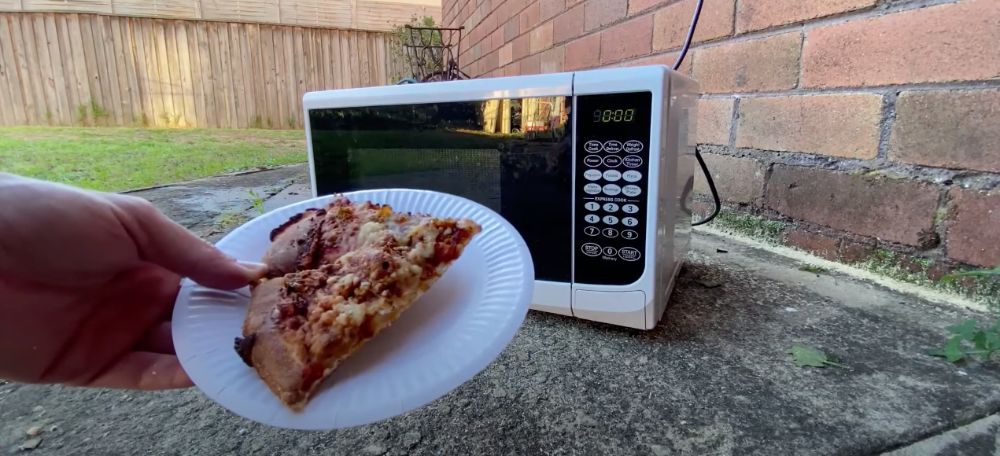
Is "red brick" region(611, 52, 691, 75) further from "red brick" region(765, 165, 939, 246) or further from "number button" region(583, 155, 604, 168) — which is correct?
"number button" region(583, 155, 604, 168)

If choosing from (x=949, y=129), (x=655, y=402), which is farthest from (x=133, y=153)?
(x=949, y=129)

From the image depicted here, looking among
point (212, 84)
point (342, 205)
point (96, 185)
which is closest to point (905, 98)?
point (342, 205)

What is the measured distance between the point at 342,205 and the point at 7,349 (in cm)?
34

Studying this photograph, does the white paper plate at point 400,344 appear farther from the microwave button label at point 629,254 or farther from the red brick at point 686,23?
the red brick at point 686,23

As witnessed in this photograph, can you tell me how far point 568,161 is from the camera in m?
0.65

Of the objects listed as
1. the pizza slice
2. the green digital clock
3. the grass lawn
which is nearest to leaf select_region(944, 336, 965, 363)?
the green digital clock

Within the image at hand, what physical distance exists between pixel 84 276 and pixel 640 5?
130cm

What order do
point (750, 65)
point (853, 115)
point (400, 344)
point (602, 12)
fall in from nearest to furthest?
1. point (400, 344)
2. point (853, 115)
3. point (750, 65)
4. point (602, 12)

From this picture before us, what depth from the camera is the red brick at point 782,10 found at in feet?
2.69

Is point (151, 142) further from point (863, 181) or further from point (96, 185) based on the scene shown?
point (863, 181)

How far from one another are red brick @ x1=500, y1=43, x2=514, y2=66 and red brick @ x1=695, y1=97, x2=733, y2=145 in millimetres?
1389

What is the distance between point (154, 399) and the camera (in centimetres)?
53

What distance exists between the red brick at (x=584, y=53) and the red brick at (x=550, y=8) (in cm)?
15

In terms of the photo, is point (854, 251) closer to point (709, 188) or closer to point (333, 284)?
point (709, 188)
